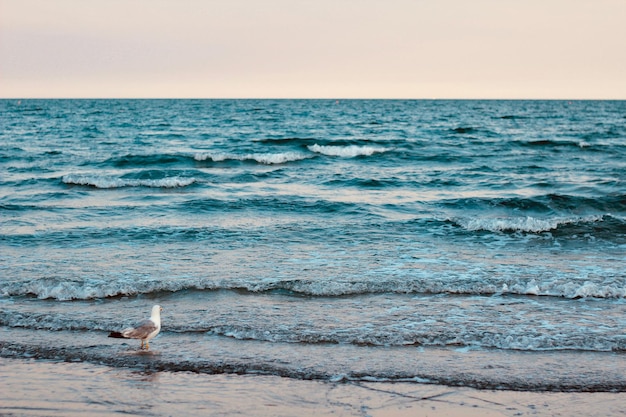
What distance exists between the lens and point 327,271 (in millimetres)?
9812

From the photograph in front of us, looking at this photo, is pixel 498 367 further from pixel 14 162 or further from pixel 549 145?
pixel 549 145

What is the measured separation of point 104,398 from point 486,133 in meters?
35.8

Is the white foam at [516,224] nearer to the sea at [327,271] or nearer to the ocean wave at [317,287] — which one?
the sea at [327,271]

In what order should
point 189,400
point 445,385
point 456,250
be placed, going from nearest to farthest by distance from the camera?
1. point 189,400
2. point 445,385
3. point 456,250

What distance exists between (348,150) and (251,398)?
79.2ft

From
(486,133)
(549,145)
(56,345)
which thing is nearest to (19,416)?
(56,345)

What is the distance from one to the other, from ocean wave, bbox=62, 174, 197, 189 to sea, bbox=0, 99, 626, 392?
0.08 meters

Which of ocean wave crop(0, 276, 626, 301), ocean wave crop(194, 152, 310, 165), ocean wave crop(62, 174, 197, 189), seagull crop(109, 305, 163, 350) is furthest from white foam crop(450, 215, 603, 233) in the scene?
ocean wave crop(194, 152, 310, 165)

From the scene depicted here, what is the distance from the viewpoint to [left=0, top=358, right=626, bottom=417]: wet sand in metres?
5.08

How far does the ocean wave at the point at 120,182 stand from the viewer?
1925 centimetres

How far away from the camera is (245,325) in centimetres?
736

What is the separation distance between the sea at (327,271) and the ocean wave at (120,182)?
8cm

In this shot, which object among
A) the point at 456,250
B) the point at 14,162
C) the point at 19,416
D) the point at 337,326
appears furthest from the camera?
the point at 14,162

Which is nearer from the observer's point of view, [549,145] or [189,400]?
[189,400]
